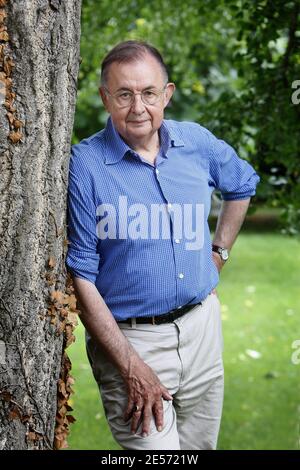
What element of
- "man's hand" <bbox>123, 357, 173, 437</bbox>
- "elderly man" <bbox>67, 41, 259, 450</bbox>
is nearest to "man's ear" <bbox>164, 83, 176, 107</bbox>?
"elderly man" <bbox>67, 41, 259, 450</bbox>

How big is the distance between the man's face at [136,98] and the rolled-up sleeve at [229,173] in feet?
1.15

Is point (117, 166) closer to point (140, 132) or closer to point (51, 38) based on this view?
point (140, 132)

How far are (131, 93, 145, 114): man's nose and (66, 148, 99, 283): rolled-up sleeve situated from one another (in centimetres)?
27

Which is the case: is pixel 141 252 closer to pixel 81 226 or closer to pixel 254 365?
pixel 81 226

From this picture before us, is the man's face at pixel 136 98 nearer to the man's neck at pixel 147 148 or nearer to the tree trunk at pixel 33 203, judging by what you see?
the man's neck at pixel 147 148

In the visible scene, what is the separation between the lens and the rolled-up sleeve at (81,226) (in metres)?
2.91

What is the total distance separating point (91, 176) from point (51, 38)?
0.49 metres

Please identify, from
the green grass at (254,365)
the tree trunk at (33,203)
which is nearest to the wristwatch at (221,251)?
the tree trunk at (33,203)

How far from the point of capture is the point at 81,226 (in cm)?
291

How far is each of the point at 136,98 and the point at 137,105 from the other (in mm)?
26

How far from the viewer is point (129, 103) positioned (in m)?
2.99

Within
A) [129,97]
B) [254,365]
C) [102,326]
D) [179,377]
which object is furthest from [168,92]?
[254,365]
